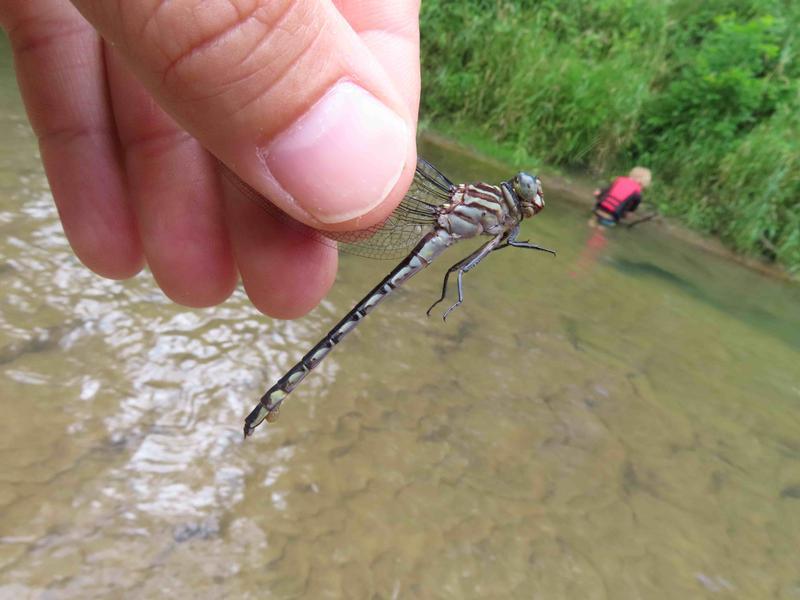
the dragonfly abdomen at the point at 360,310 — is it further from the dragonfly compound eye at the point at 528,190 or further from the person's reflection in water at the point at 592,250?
the person's reflection in water at the point at 592,250

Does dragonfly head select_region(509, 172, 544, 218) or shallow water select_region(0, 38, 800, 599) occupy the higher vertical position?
dragonfly head select_region(509, 172, 544, 218)

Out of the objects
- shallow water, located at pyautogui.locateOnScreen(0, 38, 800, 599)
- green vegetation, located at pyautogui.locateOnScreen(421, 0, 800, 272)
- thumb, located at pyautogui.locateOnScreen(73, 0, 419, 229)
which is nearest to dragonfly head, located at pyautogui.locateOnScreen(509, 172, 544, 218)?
thumb, located at pyautogui.locateOnScreen(73, 0, 419, 229)

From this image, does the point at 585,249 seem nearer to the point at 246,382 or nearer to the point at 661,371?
the point at 661,371

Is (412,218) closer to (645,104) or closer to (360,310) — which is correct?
(360,310)

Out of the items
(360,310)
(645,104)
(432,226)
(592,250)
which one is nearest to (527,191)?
(432,226)

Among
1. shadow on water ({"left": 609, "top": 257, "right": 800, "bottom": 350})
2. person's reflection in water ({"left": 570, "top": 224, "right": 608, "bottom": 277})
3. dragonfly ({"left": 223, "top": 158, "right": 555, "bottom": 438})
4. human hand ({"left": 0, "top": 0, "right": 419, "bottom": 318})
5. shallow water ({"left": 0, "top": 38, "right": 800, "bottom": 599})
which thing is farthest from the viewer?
shadow on water ({"left": 609, "top": 257, "right": 800, "bottom": 350})

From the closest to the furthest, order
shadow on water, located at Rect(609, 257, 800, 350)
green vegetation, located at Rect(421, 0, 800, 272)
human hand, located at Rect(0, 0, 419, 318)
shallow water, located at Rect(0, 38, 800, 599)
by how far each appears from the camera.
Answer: human hand, located at Rect(0, 0, 419, 318) → shallow water, located at Rect(0, 38, 800, 599) → shadow on water, located at Rect(609, 257, 800, 350) → green vegetation, located at Rect(421, 0, 800, 272)

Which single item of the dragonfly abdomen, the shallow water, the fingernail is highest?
the fingernail

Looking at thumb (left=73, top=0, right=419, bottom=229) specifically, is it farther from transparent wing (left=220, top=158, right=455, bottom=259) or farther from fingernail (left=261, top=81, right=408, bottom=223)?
transparent wing (left=220, top=158, right=455, bottom=259)
